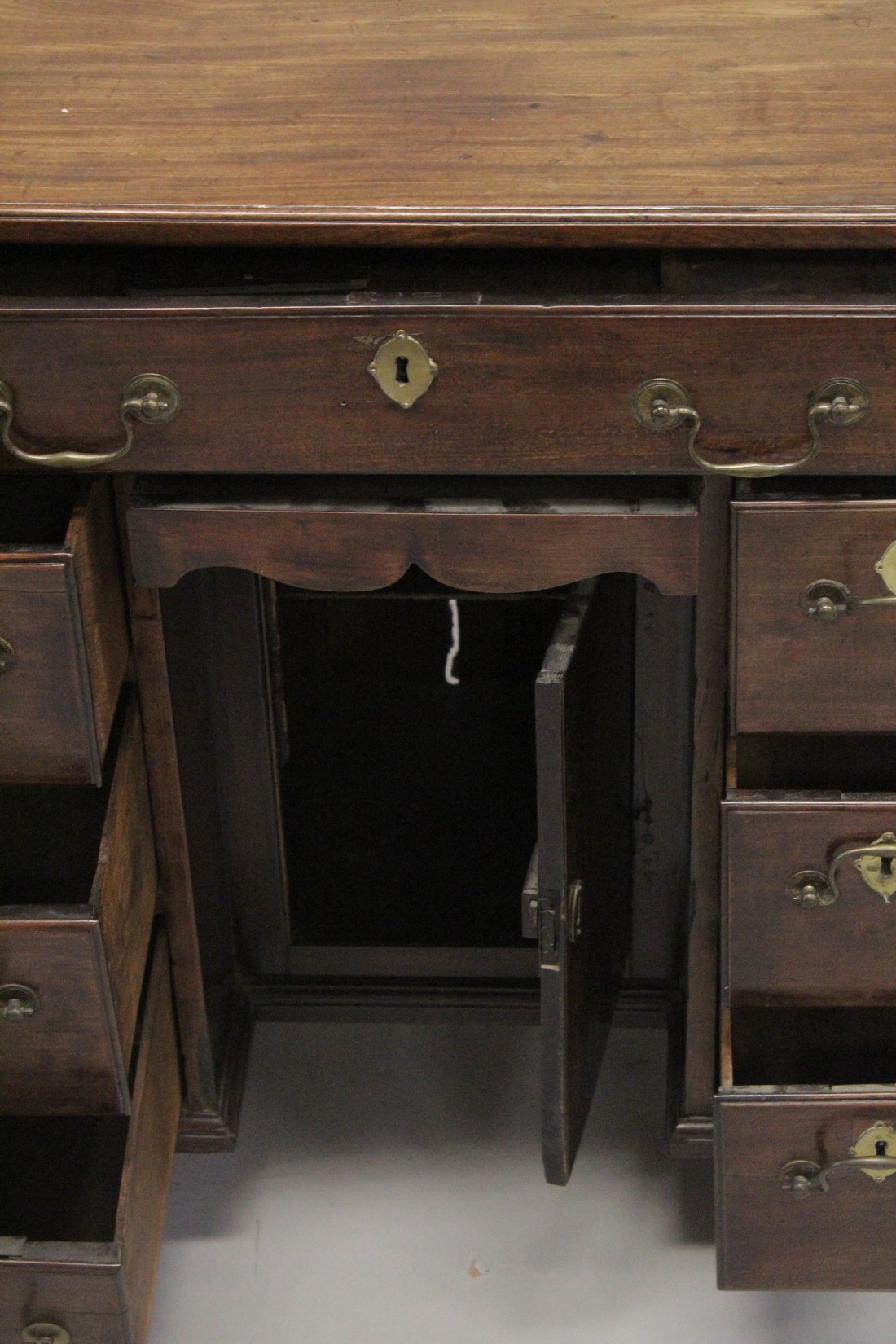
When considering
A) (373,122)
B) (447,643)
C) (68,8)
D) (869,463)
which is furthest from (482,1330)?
(68,8)

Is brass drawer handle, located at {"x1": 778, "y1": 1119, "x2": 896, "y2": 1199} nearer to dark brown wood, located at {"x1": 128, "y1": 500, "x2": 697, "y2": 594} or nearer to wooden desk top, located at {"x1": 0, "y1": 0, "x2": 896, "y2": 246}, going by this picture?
dark brown wood, located at {"x1": 128, "y1": 500, "x2": 697, "y2": 594}

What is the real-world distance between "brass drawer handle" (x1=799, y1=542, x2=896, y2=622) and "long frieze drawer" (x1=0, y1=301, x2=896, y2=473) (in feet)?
0.21

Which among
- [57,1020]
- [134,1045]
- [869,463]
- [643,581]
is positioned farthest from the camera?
[643,581]

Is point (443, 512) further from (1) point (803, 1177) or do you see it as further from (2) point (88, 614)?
(1) point (803, 1177)

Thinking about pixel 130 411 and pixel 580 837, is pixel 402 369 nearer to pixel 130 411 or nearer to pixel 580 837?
pixel 130 411

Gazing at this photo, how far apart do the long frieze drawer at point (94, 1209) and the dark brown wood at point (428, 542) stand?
0.40 meters

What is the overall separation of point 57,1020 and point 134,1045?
150 mm

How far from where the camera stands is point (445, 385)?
115cm

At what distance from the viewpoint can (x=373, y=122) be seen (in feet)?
4.09

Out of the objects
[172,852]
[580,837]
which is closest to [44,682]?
[172,852]

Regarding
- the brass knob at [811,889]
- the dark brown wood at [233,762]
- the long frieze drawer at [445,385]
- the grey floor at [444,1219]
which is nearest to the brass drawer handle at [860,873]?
the brass knob at [811,889]

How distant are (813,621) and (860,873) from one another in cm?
19

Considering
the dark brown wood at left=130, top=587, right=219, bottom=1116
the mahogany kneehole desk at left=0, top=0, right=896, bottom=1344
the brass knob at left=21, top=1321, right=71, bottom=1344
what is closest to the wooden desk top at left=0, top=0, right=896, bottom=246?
the mahogany kneehole desk at left=0, top=0, right=896, bottom=1344

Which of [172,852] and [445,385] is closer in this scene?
[445,385]
